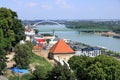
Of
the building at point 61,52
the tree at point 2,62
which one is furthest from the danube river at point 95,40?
the tree at point 2,62

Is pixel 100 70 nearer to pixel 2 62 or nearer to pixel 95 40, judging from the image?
pixel 2 62

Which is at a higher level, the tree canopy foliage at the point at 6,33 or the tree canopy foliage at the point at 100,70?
the tree canopy foliage at the point at 6,33

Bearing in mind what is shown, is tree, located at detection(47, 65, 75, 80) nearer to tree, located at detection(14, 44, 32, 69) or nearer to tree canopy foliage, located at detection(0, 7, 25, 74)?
tree canopy foliage, located at detection(0, 7, 25, 74)

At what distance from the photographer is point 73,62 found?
42.1 feet

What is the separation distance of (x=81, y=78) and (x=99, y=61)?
2.47ft

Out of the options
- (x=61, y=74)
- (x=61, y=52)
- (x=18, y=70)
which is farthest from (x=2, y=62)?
(x=61, y=52)

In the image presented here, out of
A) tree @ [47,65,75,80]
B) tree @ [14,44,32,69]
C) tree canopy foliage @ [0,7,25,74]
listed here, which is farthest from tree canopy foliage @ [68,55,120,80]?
tree canopy foliage @ [0,7,25,74]

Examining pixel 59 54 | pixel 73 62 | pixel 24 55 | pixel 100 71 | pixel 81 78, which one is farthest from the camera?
pixel 59 54

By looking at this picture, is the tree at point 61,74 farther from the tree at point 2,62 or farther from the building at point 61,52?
the building at point 61,52

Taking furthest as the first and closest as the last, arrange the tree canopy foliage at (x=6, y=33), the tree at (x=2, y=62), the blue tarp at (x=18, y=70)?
the blue tarp at (x=18, y=70)
the tree canopy foliage at (x=6, y=33)
the tree at (x=2, y=62)

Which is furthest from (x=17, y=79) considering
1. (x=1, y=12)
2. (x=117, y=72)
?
(x=1, y=12)

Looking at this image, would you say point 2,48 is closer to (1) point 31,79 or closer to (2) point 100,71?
(1) point 31,79

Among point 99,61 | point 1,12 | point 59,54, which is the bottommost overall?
point 59,54

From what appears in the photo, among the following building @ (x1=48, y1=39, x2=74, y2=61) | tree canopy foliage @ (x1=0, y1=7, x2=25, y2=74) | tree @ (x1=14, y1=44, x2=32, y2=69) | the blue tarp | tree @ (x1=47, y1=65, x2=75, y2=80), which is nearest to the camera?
tree @ (x1=47, y1=65, x2=75, y2=80)
